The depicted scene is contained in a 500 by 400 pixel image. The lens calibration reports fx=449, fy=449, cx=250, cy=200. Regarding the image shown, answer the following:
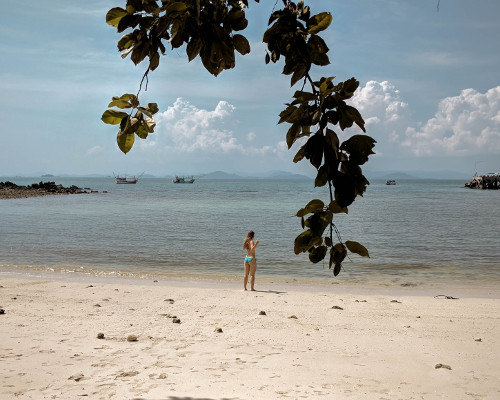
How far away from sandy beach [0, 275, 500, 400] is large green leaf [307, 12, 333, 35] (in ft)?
15.8

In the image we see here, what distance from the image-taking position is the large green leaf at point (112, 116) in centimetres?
163

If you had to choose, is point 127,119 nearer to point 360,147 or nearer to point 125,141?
point 125,141

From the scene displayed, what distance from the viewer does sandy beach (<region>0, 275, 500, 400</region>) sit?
5.80 meters

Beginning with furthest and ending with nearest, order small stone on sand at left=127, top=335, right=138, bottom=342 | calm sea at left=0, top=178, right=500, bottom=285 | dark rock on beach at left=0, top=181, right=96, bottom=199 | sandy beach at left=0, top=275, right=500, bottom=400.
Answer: dark rock on beach at left=0, top=181, right=96, bottom=199 → calm sea at left=0, top=178, right=500, bottom=285 → small stone on sand at left=127, top=335, right=138, bottom=342 → sandy beach at left=0, top=275, right=500, bottom=400

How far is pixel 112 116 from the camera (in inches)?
64.8

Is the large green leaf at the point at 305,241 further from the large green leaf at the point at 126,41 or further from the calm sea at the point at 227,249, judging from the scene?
the calm sea at the point at 227,249

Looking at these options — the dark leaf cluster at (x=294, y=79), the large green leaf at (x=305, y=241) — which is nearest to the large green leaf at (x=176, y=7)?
the dark leaf cluster at (x=294, y=79)

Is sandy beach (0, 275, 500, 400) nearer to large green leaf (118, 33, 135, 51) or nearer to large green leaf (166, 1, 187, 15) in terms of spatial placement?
large green leaf (118, 33, 135, 51)

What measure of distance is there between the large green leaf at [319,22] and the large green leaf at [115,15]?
0.72 meters

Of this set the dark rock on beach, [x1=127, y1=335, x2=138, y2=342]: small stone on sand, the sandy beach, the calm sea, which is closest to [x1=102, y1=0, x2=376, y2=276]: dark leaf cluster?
the sandy beach

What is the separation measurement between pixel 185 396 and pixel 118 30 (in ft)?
15.8

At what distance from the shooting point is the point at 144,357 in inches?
272

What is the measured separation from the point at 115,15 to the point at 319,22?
79 centimetres

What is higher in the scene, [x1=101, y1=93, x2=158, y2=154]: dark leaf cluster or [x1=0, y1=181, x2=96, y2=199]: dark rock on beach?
[x1=101, y1=93, x2=158, y2=154]: dark leaf cluster
